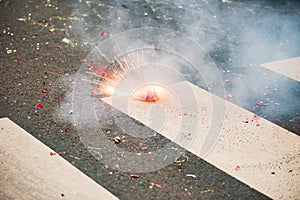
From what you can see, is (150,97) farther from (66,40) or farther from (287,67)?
(287,67)

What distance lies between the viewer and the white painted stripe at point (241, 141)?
3.18 metres

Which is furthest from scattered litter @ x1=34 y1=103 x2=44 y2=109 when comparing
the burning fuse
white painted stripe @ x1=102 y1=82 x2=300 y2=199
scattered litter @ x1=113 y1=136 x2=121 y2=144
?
the burning fuse

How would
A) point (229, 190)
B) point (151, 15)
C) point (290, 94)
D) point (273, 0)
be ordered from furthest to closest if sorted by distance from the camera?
point (273, 0), point (151, 15), point (290, 94), point (229, 190)

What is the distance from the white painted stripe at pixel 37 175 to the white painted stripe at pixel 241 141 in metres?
0.87

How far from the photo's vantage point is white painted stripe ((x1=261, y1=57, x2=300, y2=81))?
15.1 feet

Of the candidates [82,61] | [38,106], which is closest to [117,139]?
[38,106]

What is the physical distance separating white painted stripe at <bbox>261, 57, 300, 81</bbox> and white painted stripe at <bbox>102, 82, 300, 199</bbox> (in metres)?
0.98

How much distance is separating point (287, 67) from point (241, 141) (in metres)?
1.61

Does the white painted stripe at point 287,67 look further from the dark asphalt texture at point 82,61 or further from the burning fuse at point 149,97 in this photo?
the burning fuse at point 149,97

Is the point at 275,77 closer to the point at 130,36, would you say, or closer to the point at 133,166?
the point at 130,36

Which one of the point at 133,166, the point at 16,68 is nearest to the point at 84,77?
the point at 16,68

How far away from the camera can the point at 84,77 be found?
433 centimetres

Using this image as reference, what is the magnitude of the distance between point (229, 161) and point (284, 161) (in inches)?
18.5

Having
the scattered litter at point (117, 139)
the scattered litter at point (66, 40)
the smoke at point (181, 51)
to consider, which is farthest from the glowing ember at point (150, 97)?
the scattered litter at point (66, 40)
